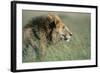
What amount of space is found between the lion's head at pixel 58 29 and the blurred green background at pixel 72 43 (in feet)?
0.09

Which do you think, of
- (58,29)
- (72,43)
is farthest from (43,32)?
(72,43)

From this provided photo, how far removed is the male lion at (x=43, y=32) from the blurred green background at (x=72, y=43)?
28 millimetres

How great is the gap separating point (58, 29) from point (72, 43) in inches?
5.6

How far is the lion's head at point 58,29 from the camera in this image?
1.45m

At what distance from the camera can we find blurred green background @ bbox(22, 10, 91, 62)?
139cm

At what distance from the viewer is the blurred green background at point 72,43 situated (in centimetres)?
139

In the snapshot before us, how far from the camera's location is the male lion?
139 cm

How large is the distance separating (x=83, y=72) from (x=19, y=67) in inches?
18.4

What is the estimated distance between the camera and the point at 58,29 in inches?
57.5

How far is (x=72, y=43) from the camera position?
150 centimetres

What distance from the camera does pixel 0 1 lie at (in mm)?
1330

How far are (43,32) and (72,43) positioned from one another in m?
0.23

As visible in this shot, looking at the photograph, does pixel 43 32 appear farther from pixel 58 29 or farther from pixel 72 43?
pixel 72 43

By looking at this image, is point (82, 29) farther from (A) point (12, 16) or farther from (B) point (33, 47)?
(A) point (12, 16)
